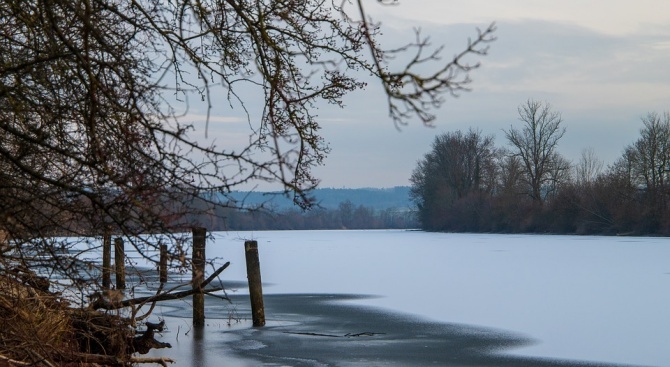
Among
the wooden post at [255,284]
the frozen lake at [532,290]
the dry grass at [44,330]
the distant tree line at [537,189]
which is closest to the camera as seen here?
the dry grass at [44,330]

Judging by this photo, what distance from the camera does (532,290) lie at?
19.4m

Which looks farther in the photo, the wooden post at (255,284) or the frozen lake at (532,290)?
the wooden post at (255,284)

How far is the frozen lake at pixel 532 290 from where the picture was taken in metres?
12.3

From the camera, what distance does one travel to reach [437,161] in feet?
250

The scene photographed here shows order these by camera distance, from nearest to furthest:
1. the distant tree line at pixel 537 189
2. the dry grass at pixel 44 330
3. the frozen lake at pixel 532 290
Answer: the dry grass at pixel 44 330 → the frozen lake at pixel 532 290 → the distant tree line at pixel 537 189

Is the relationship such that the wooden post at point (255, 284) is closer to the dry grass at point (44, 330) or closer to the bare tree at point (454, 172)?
the dry grass at point (44, 330)

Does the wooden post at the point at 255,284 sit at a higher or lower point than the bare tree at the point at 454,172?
lower

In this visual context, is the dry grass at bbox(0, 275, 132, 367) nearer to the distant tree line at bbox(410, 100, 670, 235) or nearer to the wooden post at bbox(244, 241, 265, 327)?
the wooden post at bbox(244, 241, 265, 327)

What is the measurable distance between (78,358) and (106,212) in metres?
3.49

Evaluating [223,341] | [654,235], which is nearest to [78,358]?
[223,341]

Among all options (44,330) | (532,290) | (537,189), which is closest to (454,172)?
(537,189)

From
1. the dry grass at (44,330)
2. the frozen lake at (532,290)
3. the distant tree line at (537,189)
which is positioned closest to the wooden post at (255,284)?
the frozen lake at (532,290)

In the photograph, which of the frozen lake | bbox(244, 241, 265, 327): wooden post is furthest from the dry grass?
bbox(244, 241, 265, 327): wooden post

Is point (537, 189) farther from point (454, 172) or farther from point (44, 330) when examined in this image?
point (44, 330)
